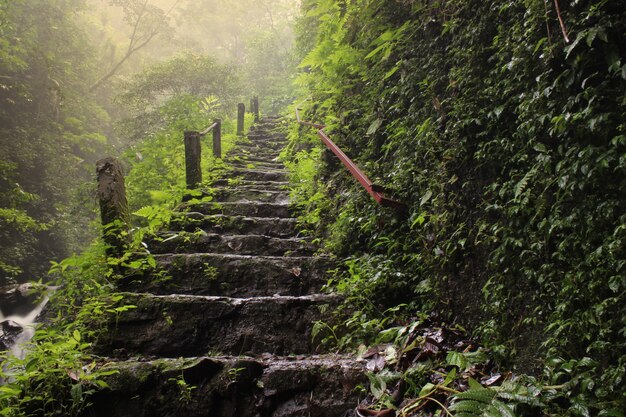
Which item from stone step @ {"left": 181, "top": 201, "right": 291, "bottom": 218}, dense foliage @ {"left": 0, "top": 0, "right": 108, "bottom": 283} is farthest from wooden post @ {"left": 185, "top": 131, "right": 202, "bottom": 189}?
dense foliage @ {"left": 0, "top": 0, "right": 108, "bottom": 283}

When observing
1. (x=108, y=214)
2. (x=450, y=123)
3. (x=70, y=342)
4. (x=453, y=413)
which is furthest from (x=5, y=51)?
(x=453, y=413)

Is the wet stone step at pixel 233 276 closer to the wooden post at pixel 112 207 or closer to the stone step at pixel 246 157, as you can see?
the wooden post at pixel 112 207

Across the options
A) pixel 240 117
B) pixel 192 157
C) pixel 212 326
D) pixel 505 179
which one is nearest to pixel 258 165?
pixel 192 157

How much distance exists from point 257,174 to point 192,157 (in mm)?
1381

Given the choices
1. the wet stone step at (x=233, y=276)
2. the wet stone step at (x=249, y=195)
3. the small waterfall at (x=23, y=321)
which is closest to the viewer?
the wet stone step at (x=233, y=276)

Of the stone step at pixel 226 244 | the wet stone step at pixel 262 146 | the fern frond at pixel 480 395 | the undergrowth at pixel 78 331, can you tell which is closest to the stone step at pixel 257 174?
the undergrowth at pixel 78 331

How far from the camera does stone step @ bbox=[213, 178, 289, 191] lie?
671 centimetres

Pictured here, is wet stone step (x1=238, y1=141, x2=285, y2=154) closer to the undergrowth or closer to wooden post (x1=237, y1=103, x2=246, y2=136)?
wooden post (x1=237, y1=103, x2=246, y2=136)

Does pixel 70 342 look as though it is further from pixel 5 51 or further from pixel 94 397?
pixel 5 51

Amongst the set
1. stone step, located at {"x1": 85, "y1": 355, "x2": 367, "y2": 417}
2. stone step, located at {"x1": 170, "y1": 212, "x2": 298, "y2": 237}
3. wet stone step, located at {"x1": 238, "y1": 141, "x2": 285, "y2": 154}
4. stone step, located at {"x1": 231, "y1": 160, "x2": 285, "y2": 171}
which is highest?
wet stone step, located at {"x1": 238, "y1": 141, "x2": 285, "y2": 154}

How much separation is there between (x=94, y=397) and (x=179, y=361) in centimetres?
50

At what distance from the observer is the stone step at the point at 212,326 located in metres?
3.06

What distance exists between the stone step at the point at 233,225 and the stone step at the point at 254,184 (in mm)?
1474

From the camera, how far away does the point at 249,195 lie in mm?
6301
